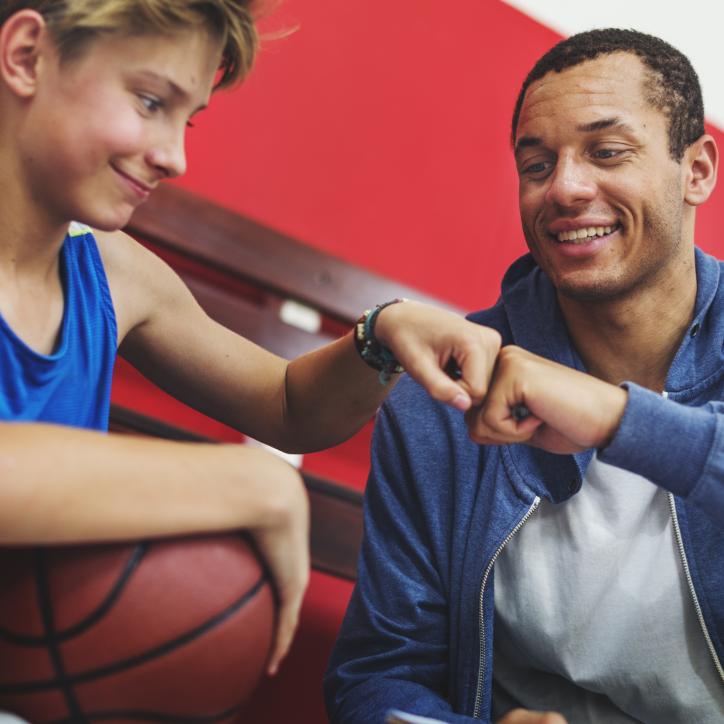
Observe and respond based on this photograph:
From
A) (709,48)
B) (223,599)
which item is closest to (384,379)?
(223,599)

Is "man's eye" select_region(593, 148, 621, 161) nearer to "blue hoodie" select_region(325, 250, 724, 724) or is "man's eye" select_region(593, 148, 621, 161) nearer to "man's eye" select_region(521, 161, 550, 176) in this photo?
"man's eye" select_region(521, 161, 550, 176)

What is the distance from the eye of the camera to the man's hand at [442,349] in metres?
1.22

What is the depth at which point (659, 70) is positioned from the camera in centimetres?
170

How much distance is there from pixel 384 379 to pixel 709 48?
2.71m

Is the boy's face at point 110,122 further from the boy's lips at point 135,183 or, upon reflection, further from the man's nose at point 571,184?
the man's nose at point 571,184

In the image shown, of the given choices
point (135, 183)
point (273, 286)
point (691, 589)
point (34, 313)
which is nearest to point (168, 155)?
point (135, 183)

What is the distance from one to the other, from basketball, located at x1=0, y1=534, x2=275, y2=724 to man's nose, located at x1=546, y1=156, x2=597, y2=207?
918 mm

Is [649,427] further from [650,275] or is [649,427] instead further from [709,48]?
[709,48]

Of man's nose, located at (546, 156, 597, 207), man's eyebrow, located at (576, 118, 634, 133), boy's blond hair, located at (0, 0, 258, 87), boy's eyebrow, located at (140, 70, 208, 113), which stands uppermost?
man's eyebrow, located at (576, 118, 634, 133)

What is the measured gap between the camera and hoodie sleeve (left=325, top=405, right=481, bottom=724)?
1494 mm

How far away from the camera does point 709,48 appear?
358 cm

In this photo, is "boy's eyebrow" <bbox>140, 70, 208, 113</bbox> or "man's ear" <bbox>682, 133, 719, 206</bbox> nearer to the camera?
"boy's eyebrow" <bbox>140, 70, 208, 113</bbox>

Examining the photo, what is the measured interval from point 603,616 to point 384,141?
173 cm

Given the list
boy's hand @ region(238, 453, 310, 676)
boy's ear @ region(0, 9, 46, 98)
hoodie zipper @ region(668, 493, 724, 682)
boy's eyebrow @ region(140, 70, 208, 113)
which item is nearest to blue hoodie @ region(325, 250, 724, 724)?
hoodie zipper @ region(668, 493, 724, 682)
